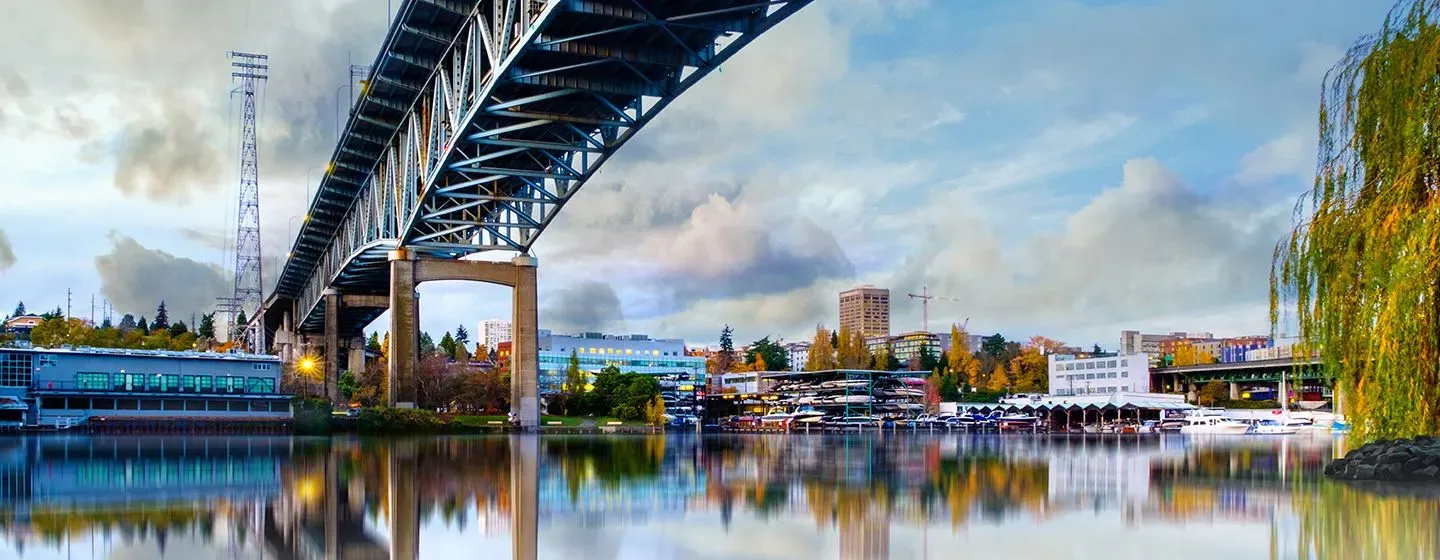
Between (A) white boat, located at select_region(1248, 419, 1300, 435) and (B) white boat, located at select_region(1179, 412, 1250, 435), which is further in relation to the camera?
(B) white boat, located at select_region(1179, 412, 1250, 435)

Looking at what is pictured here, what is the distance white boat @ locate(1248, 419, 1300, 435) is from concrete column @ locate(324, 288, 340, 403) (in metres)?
79.1

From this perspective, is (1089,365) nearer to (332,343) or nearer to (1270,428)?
(1270,428)

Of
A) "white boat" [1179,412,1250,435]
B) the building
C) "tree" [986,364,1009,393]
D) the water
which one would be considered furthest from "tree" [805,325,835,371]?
the water

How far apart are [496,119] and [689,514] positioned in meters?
38.5

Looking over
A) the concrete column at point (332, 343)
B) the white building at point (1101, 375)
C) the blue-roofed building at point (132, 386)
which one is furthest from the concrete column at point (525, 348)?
the white building at point (1101, 375)

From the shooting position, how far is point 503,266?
6825 cm

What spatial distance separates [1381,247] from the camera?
1997cm

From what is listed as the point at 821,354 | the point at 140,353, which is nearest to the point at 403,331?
the point at 140,353

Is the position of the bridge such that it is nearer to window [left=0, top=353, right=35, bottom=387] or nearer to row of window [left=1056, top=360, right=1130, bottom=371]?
window [left=0, top=353, right=35, bottom=387]

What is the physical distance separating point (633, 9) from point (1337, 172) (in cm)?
2491

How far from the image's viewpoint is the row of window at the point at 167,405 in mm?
83062

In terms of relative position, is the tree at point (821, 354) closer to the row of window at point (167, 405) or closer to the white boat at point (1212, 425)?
the white boat at point (1212, 425)

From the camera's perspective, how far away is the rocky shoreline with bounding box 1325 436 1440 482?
20469 mm

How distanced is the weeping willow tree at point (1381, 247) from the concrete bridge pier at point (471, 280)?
48291 millimetres
